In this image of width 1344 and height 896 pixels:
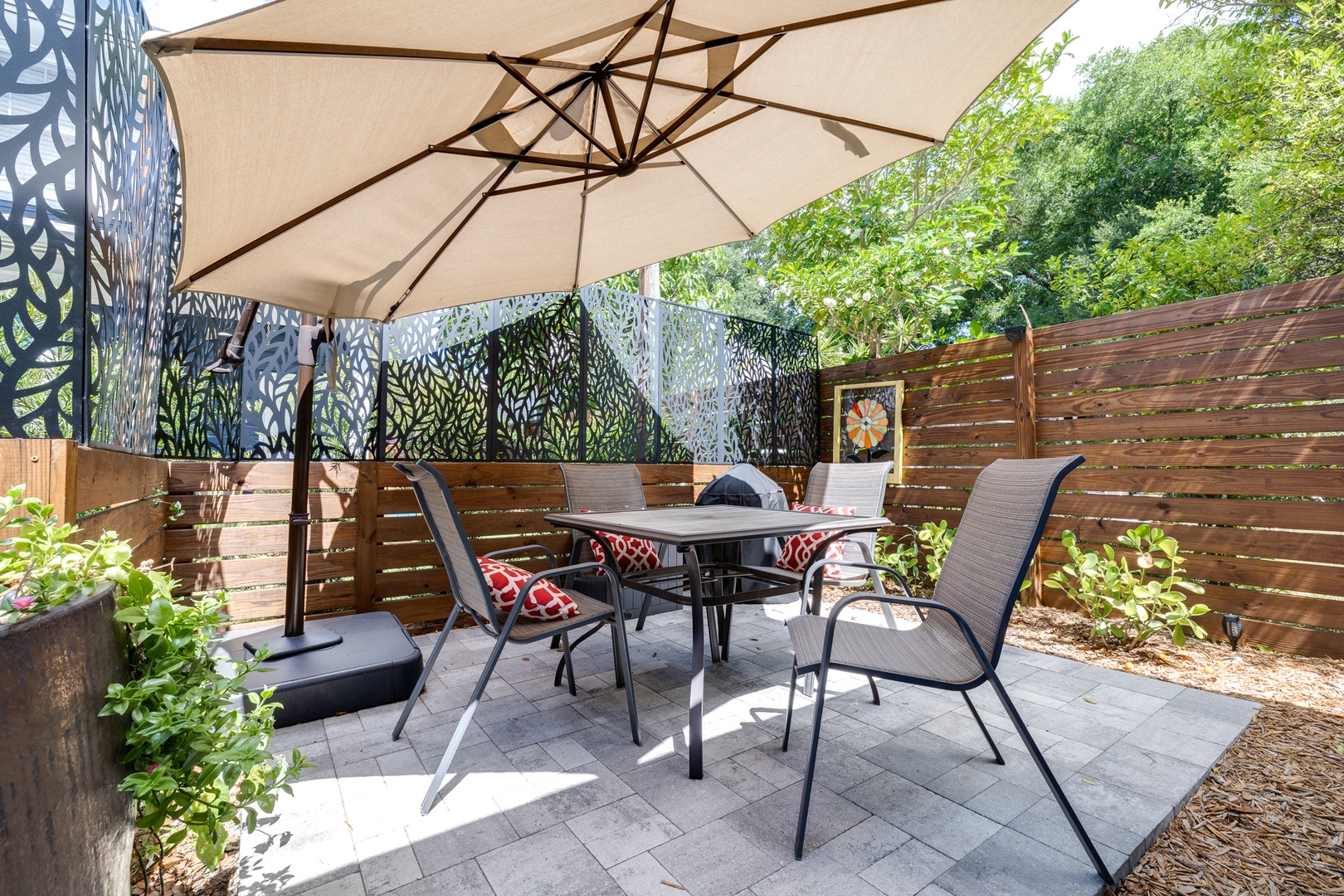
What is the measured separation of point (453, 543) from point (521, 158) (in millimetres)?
1417

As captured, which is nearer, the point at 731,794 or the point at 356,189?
the point at 731,794

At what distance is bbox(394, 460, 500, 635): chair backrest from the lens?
185 cm

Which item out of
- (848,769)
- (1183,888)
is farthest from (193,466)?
(1183,888)

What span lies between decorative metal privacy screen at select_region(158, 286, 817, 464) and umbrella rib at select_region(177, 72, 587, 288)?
97 cm

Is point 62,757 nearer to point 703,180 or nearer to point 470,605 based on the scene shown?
point 470,605

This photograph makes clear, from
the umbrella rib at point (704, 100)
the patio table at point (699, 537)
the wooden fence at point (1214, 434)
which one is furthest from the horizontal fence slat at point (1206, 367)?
the umbrella rib at point (704, 100)

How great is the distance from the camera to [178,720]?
0.99m

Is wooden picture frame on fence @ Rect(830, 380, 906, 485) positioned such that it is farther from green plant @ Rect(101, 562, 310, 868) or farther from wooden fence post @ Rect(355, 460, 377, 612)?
green plant @ Rect(101, 562, 310, 868)

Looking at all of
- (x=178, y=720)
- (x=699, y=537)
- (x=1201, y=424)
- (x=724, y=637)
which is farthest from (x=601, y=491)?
(x=1201, y=424)

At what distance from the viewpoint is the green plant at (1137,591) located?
3.12 meters

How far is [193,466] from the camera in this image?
300 centimetres

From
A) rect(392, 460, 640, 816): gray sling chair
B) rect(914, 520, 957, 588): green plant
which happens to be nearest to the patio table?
rect(392, 460, 640, 816): gray sling chair

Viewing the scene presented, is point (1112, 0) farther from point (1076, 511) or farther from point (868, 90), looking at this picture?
point (868, 90)

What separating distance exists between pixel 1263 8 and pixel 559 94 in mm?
8010
